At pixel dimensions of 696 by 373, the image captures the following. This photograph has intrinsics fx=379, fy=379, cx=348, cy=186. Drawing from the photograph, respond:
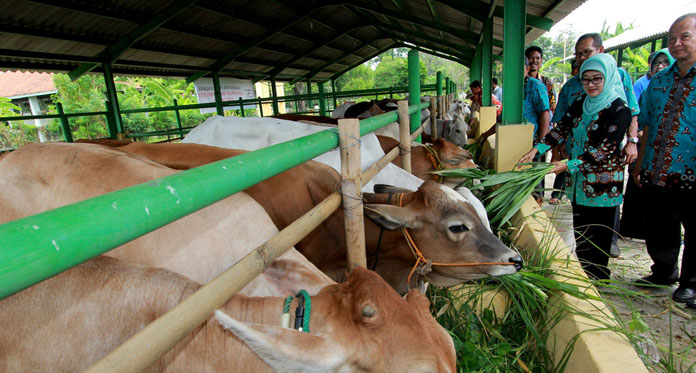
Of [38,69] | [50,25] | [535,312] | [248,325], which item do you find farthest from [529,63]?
[38,69]

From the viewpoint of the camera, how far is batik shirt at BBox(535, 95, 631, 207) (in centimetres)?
281

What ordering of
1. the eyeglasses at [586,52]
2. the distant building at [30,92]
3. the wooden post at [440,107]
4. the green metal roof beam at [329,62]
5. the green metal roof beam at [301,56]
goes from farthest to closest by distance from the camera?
the distant building at [30,92]
the green metal roof beam at [329,62]
the green metal roof beam at [301,56]
the wooden post at [440,107]
the eyeglasses at [586,52]

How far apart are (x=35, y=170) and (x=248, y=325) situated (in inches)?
67.4

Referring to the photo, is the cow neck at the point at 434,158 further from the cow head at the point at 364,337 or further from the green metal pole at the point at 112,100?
the green metal pole at the point at 112,100

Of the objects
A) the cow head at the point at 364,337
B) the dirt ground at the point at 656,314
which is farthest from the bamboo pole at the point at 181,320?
the dirt ground at the point at 656,314

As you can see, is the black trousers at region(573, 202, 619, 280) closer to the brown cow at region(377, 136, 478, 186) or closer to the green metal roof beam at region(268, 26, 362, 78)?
the brown cow at region(377, 136, 478, 186)

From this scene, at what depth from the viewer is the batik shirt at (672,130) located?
275cm

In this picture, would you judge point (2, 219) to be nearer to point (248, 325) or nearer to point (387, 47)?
point (248, 325)

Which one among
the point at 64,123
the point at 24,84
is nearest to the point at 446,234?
the point at 64,123

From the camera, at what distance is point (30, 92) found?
22.5 m

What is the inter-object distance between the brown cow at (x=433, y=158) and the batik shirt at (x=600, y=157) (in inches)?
48.3

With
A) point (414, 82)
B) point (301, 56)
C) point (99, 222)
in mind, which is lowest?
point (99, 222)

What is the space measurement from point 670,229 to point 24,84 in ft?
104

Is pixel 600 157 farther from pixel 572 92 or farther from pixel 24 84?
pixel 24 84
